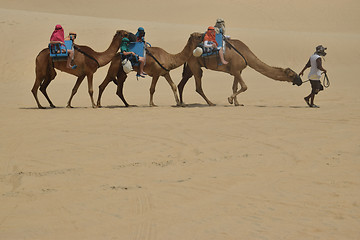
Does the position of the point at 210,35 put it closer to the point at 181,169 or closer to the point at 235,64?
the point at 235,64

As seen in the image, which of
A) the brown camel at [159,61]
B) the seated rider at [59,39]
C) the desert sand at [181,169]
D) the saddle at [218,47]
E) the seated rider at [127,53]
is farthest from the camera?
the brown camel at [159,61]

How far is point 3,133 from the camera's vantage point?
32.1 feet

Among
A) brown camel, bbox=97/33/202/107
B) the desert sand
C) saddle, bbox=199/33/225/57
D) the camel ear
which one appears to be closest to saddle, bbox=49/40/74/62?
brown camel, bbox=97/33/202/107

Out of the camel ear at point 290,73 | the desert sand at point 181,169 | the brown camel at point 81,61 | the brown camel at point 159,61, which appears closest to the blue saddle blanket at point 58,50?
the brown camel at point 81,61

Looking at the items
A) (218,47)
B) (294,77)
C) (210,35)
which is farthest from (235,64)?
(294,77)

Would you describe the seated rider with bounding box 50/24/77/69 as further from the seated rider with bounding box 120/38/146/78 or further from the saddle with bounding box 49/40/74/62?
the seated rider with bounding box 120/38/146/78

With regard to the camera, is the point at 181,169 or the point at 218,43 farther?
the point at 218,43

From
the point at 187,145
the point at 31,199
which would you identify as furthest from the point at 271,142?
the point at 31,199

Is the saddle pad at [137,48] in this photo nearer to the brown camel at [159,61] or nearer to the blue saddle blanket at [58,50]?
the brown camel at [159,61]

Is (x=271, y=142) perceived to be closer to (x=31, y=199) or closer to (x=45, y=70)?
(x=31, y=199)

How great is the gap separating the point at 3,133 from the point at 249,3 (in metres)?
45.2

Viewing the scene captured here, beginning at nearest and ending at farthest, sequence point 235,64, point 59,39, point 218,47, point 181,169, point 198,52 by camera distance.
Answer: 1. point 181,169
2. point 59,39
3. point 198,52
4. point 218,47
5. point 235,64

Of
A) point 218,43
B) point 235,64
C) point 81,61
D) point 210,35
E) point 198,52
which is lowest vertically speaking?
point 81,61

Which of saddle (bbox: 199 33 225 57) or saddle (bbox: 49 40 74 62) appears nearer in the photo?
saddle (bbox: 49 40 74 62)
